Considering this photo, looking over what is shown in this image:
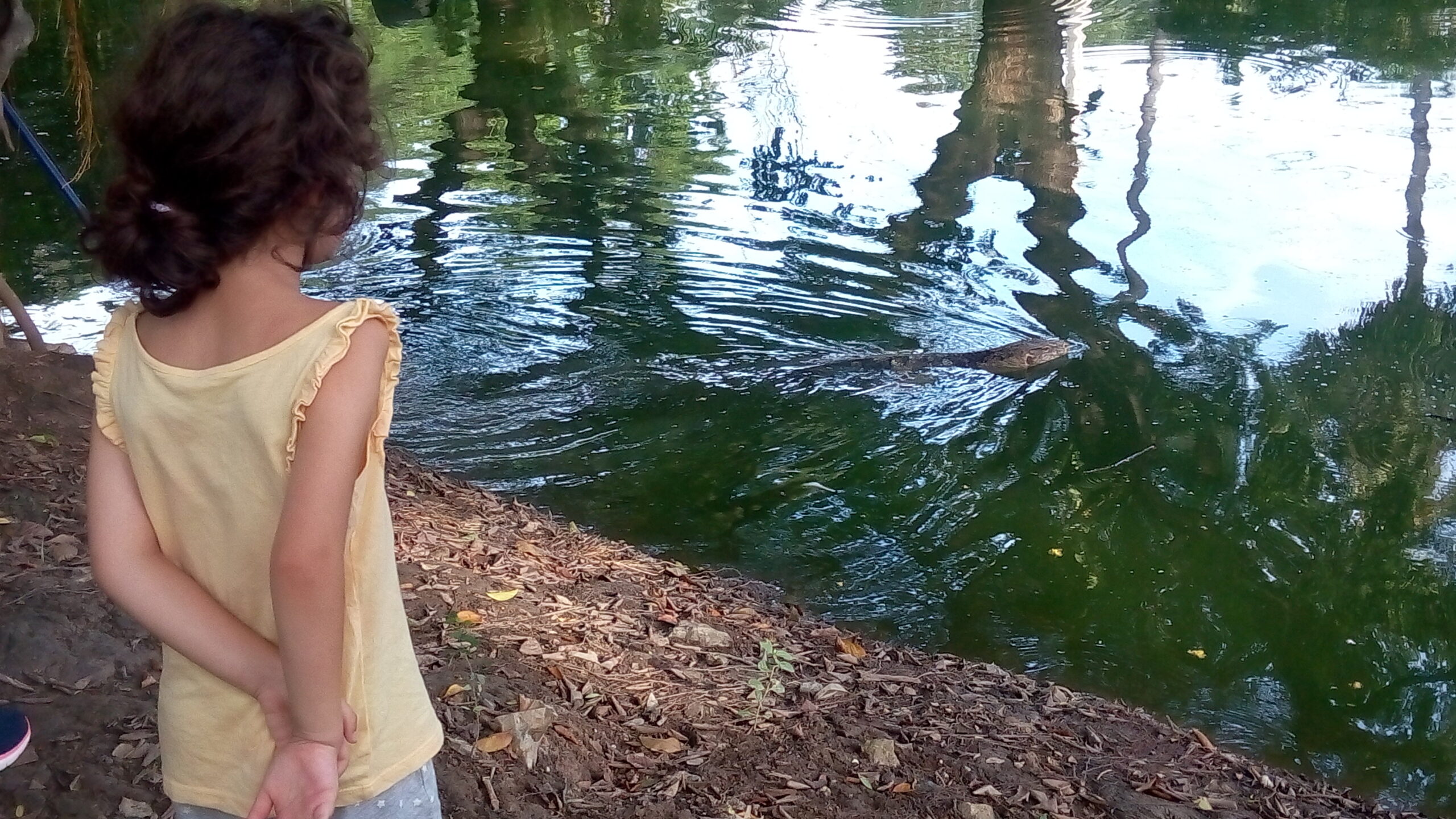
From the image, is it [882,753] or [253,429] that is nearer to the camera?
[253,429]

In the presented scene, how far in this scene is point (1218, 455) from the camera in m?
6.20

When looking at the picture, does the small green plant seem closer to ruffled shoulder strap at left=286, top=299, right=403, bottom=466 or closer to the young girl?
the young girl

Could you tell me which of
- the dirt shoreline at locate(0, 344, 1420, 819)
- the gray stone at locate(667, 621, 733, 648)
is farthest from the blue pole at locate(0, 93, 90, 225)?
the gray stone at locate(667, 621, 733, 648)

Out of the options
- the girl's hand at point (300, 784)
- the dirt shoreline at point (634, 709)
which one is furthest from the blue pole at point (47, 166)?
the girl's hand at point (300, 784)

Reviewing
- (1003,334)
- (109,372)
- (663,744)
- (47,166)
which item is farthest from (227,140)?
(1003,334)

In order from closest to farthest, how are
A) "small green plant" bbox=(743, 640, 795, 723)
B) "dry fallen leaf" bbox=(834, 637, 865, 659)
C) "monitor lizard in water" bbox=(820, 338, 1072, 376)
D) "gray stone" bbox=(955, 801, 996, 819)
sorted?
"gray stone" bbox=(955, 801, 996, 819), "small green plant" bbox=(743, 640, 795, 723), "dry fallen leaf" bbox=(834, 637, 865, 659), "monitor lizard in water" bbox=(820, 338, 1072, 376)

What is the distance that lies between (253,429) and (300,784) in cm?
44

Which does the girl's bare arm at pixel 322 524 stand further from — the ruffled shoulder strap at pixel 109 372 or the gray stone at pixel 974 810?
the gray stone at pixel 974 810

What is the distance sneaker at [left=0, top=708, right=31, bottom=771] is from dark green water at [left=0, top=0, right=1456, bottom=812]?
120cm

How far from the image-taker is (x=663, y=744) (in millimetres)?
3246

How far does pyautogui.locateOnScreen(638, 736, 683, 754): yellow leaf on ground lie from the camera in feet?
10.6

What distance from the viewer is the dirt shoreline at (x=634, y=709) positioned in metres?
2.95

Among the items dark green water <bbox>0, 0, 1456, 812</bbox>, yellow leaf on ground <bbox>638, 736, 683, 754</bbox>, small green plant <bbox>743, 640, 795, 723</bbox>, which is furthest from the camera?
dark green water <bbox>0, 0, 1456, 812</bbox>

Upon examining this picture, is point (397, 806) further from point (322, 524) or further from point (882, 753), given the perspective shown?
point (882, 753)
